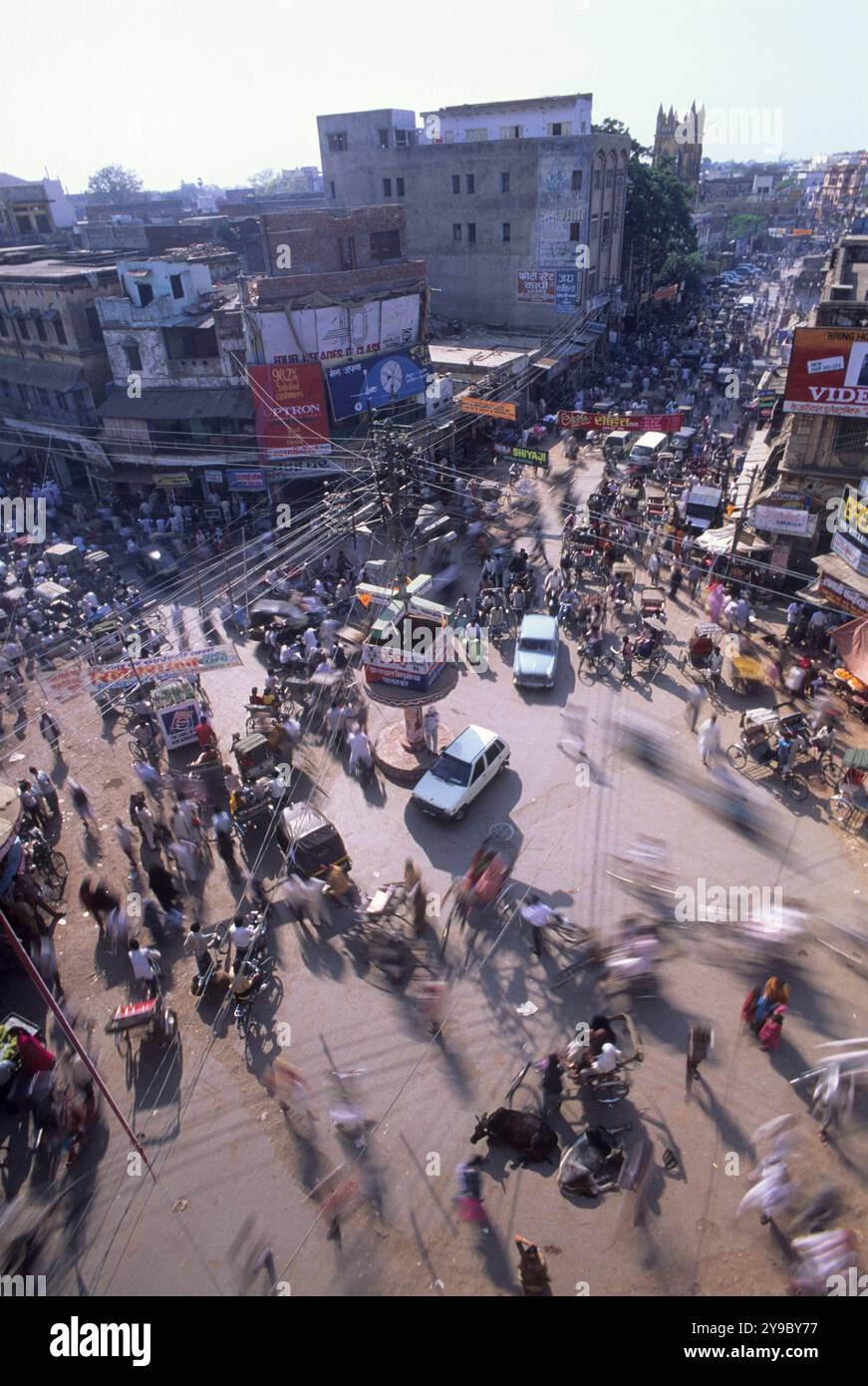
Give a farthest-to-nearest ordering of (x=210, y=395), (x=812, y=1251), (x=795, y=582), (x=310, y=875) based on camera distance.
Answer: (x=210, y=395)
(x=795, y=582)
(x=310, y=875)
(x=812, y=1251)

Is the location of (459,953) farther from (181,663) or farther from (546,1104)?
(181,663)

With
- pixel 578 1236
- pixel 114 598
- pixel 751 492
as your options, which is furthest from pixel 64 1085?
pixel 751 492

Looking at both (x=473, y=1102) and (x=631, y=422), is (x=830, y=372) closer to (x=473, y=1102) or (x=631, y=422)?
(x=631, y=422)

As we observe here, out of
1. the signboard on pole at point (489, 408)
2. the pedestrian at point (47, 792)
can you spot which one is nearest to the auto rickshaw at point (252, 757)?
the pedestrian at point (47, 792)

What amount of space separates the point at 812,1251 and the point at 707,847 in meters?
6.32

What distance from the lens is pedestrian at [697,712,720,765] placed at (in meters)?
15.2

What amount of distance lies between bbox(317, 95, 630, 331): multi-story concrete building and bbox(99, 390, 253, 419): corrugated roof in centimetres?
1992

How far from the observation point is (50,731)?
18031 mm

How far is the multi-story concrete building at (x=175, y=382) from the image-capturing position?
2734cm

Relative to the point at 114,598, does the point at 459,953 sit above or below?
below

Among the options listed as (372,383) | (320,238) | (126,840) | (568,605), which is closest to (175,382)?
(372,383)

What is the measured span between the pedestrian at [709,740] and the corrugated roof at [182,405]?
20231 millimetres

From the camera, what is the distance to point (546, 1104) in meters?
9.95

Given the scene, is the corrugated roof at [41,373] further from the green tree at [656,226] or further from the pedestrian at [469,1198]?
the green tree at [656,226]
